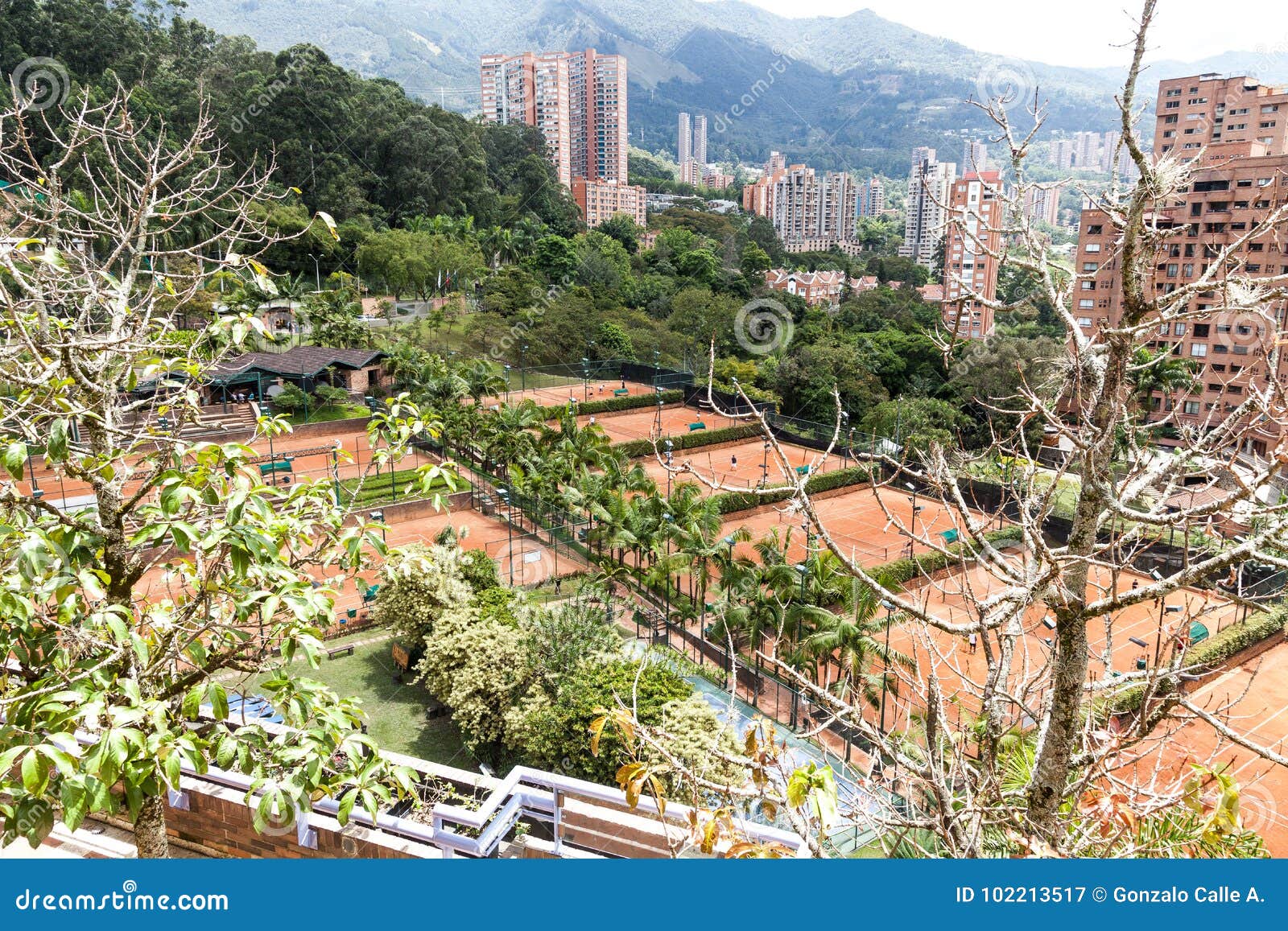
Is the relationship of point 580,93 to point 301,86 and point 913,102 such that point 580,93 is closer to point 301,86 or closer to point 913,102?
point 301,86

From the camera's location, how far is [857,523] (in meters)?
22.7

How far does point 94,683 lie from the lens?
3.37m

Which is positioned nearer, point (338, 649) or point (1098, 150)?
point (338, 649)

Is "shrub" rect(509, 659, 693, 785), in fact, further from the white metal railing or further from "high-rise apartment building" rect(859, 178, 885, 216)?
"high-rise apartment building" rect(859, 178, 885, 216)

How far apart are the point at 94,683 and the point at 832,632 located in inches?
369

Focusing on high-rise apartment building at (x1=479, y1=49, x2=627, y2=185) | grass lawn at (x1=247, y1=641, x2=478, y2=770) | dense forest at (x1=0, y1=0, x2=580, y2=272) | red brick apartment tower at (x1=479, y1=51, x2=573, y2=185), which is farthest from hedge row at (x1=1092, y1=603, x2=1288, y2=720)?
high-rise apartment building at (x1=479, y1=49, x2=627, y2=185)

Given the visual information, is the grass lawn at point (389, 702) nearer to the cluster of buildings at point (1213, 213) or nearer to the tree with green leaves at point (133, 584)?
the tree with green leaves at point (133, 584)

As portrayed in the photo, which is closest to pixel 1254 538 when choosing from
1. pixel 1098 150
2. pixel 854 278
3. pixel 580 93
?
pixel 854 278

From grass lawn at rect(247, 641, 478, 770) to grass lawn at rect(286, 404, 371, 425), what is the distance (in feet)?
46.0

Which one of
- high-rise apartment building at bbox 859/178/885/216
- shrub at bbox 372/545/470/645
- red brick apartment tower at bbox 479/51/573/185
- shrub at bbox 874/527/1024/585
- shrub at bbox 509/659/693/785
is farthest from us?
high-rise apartment building at bbox 859/178/885/216

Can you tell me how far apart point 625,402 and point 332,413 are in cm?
1072

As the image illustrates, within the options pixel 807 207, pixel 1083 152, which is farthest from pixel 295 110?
pixel 1083 152

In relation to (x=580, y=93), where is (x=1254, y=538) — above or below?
below

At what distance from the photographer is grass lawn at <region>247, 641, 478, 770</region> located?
10.4 metres
